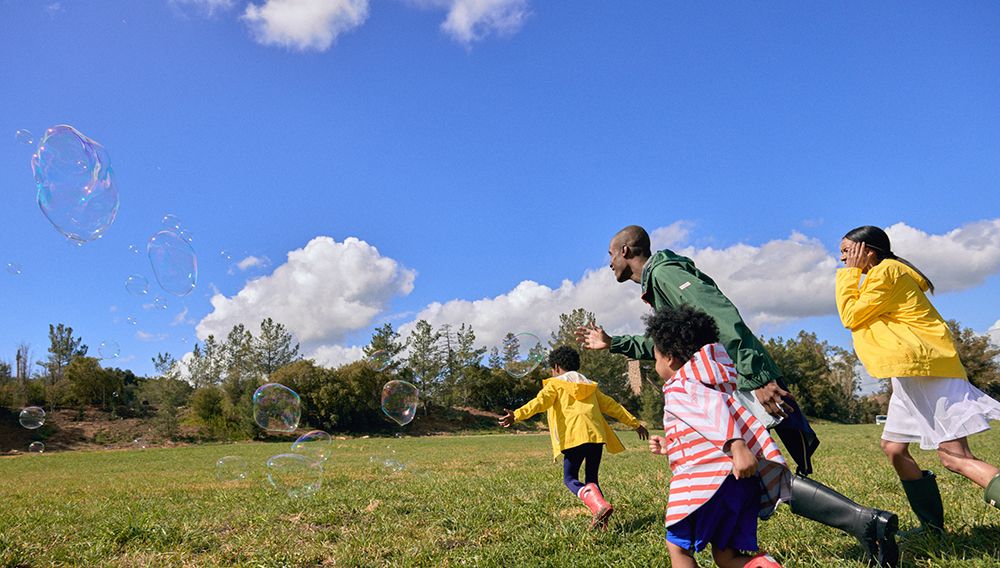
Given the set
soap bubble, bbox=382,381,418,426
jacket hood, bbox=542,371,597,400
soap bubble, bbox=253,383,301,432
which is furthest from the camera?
soap bubble, bbox=382,381,418,426

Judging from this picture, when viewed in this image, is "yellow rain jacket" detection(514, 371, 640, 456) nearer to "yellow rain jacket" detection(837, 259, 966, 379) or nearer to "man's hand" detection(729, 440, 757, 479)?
"yellow rain jacket" detection(837, 259, 966, 379)

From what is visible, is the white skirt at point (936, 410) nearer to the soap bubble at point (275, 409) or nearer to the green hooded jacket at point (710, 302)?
the green hooded jacket at point (710, 302)

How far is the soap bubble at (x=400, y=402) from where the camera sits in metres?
10.1

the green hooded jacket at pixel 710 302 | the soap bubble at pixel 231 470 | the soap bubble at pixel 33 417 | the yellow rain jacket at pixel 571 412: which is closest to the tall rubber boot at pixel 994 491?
the green hooded jacket at pixel 710 302

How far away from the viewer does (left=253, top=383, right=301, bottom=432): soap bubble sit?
9.29 meters

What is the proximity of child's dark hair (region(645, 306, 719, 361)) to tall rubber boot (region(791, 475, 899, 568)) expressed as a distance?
978mm

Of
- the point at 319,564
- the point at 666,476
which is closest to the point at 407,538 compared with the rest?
the point at 319,564

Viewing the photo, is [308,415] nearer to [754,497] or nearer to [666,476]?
[666,476]

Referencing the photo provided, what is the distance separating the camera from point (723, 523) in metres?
2.69

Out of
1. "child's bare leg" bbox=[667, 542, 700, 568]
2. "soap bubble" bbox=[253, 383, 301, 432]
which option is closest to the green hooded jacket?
"child's bare leg" bbox=[667, 542, 700, 568]

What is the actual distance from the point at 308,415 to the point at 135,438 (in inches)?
388

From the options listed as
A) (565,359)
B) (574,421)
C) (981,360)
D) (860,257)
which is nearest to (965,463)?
(860,257)

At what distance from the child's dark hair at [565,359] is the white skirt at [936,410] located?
8.13ft

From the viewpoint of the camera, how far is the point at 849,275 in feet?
12.9
